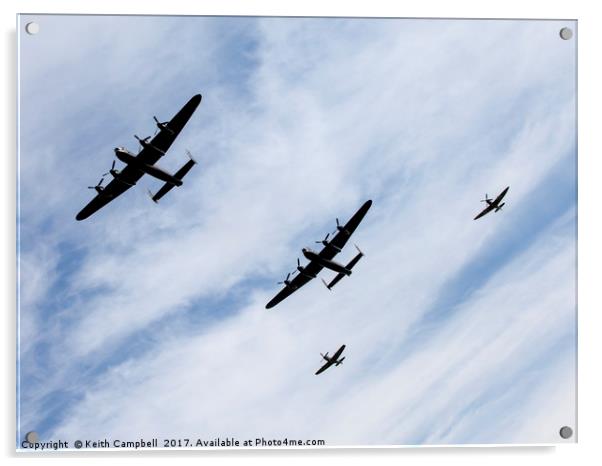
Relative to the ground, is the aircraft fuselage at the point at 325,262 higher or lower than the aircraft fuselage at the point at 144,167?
lower

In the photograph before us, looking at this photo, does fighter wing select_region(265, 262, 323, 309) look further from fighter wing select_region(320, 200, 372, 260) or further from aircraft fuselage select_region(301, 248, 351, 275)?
fighter wing select_region(320, 200, 372, 260)

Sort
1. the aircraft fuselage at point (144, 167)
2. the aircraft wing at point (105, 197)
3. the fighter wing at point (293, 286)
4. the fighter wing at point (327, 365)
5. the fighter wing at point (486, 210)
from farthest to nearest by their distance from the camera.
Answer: the aircraft fuselage at point (144, 167)
the fighter wing at point (486, 210)
the fighter wing at point (293, 286)
the aircraft wing at point (105, 197)
the fighter wing at point (327, 365)

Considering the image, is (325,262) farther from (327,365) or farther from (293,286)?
(327,365)

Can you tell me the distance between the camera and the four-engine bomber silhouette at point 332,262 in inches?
611

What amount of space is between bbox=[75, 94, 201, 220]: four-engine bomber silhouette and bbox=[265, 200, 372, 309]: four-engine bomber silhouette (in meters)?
3.25

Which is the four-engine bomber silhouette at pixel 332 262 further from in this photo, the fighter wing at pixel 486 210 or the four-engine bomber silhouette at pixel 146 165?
the four-engine bomber silhouette at pixel 146 165

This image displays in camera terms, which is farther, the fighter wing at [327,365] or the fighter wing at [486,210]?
the fighter wing at [486,210]

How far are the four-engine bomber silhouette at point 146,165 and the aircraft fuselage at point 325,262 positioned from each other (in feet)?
10.9

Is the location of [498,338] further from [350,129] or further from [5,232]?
[5,232]

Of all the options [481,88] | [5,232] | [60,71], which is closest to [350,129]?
[481,88]

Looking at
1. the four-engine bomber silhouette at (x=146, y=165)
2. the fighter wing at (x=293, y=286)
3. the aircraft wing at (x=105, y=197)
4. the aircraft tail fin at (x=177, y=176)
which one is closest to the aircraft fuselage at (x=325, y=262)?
the fighter wing at (x=293, y=286)

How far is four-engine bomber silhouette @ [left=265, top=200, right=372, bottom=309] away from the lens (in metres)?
15.5

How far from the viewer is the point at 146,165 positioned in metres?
16.5

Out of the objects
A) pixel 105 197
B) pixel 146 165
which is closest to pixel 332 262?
pixel 146 165
